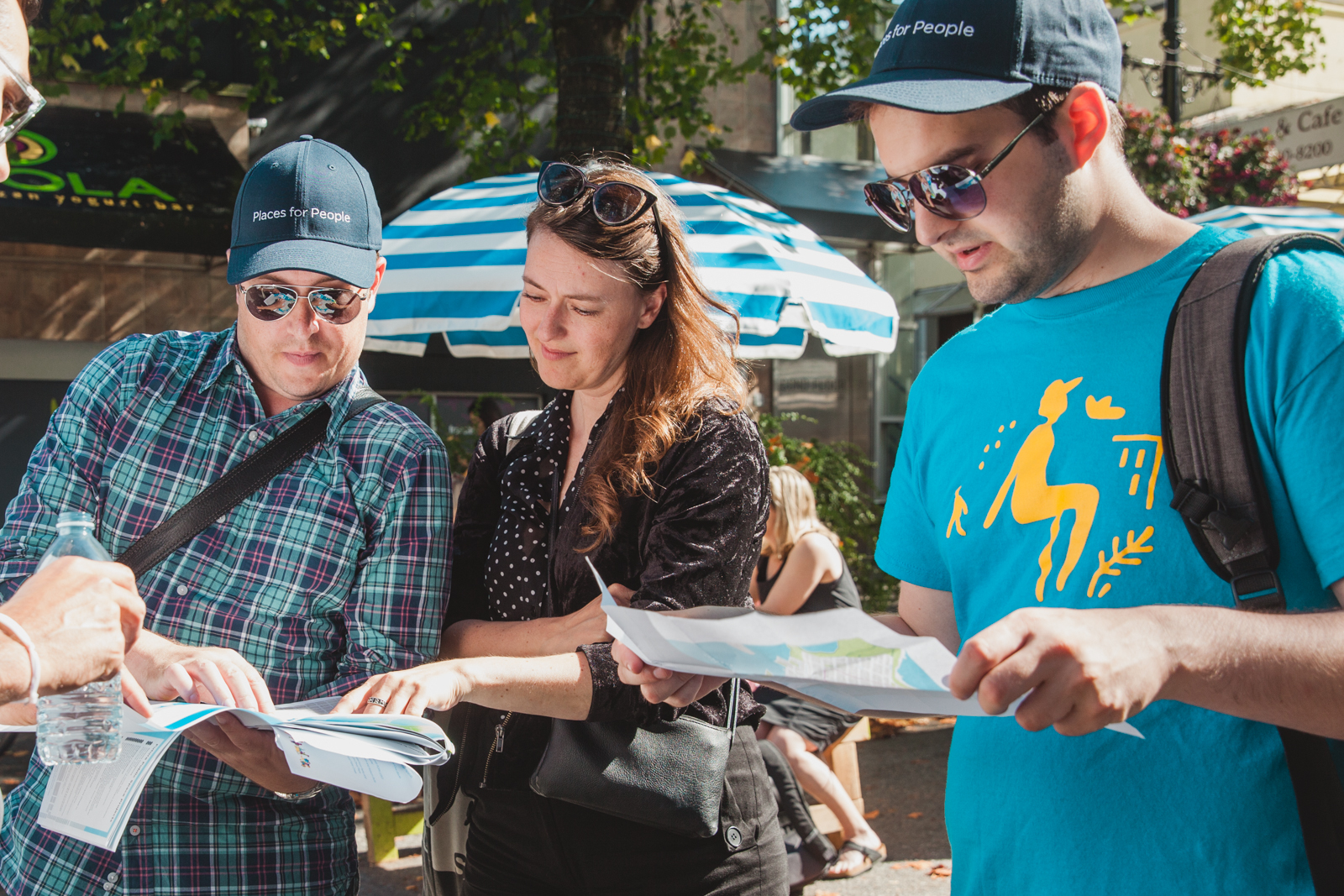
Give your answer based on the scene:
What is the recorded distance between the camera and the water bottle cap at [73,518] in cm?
191

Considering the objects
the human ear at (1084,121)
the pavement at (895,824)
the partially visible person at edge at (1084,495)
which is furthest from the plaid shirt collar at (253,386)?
the pavement at (895,824)

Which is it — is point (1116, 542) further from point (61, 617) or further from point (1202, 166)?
point (1202, 166)

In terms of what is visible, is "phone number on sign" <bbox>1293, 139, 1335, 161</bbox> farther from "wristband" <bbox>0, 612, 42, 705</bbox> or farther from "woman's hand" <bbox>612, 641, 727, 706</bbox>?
"wristband" <bbox>0, 612, 42, 705</bbox>

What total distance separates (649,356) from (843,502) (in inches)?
241

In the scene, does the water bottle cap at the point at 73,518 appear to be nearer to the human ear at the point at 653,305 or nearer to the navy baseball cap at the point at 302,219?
the navy baseball cap at the point at 302,219

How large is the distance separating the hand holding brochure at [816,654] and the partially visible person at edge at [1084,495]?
93mm

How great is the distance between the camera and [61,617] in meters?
1.37

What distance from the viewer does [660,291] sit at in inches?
88.1

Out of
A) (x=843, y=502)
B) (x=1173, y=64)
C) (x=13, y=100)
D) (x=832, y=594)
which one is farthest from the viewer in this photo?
(x=1173, y=64)

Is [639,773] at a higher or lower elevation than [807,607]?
higher

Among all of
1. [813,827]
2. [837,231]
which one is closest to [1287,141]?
[837,231]

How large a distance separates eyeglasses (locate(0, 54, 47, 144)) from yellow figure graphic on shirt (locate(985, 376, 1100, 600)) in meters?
1.53

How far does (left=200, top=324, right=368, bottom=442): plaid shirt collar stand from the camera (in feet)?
6.79

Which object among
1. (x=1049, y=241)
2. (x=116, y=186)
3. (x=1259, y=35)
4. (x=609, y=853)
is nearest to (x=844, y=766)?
(x=609, y=853)
